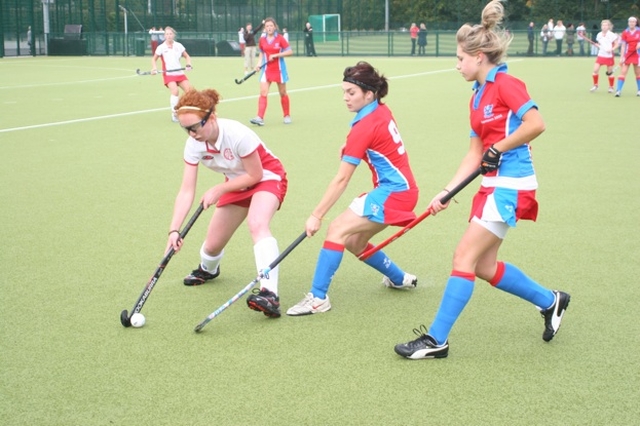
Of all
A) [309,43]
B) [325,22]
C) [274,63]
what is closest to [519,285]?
[274,63]

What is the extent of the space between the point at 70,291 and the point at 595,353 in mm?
3443

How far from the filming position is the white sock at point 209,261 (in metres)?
5.68

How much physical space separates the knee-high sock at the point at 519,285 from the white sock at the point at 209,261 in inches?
79.2

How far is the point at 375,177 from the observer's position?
202 inches

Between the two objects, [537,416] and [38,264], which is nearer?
Answer: [537,416]

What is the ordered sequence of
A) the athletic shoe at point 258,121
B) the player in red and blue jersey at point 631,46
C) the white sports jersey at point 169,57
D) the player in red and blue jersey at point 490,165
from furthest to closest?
the player in red and blue jersey at point 631,46
the white sports jersey at point 169,57
the athletic shoe at point 258,121
the player in red and blue jersey at point 490,165

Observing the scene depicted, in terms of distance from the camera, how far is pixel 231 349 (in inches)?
181

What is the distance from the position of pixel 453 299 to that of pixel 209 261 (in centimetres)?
204

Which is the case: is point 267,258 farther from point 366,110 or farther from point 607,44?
point 607,44

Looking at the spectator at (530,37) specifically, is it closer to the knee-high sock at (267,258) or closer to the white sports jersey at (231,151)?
the white sports jersey at (231,151)

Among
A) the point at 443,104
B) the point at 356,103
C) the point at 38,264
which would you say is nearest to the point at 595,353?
the point at 356,103

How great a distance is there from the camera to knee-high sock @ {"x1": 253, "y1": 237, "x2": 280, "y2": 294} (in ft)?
16.6

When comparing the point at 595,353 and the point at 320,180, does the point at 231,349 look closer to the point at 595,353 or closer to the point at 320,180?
the point at 595,353

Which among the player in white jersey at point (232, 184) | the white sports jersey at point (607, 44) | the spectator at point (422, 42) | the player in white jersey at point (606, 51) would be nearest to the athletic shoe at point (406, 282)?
the player in white jersey at point (232, 184)
